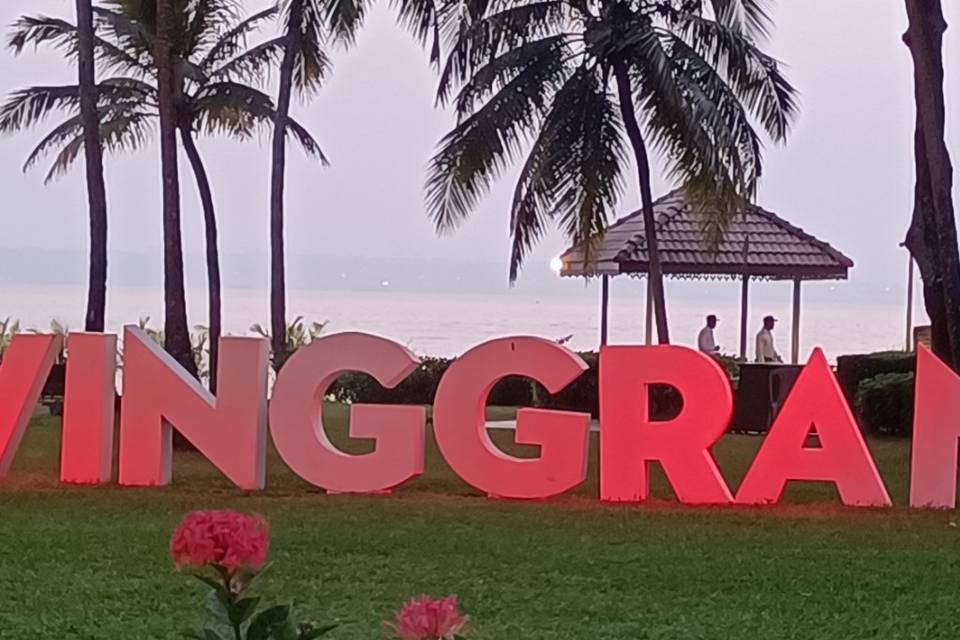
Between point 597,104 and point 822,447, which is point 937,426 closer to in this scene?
point 822,447

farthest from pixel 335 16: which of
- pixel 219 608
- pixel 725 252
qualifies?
pixel 219 608

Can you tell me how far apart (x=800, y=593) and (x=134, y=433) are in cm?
502

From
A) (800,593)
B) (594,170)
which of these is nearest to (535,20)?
(594,170)

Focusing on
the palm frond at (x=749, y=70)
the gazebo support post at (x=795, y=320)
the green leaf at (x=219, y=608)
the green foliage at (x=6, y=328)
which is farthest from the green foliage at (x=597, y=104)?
the green leaf at (x=219, y=608)

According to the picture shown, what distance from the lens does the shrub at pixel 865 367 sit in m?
17.0

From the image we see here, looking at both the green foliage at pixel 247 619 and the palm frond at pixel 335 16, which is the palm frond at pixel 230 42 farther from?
the green foliage at pixel 247 619

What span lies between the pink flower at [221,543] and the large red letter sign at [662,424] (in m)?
6.67

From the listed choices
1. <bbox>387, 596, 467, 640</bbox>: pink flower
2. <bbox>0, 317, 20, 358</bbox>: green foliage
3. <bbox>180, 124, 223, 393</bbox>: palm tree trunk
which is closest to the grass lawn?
<bbox>387, 596, 467, 640</bbox>: pink flower

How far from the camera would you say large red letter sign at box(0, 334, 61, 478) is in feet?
32.1

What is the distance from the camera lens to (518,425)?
9133 mm

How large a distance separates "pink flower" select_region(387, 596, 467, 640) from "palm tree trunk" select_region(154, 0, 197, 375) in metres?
12.4

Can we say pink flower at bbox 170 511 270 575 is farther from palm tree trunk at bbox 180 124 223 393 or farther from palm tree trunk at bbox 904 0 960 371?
palm tree trunk at bbox 180 124 223 393

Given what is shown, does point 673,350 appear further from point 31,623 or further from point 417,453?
point 31,623

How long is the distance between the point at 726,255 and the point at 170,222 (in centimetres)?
959
